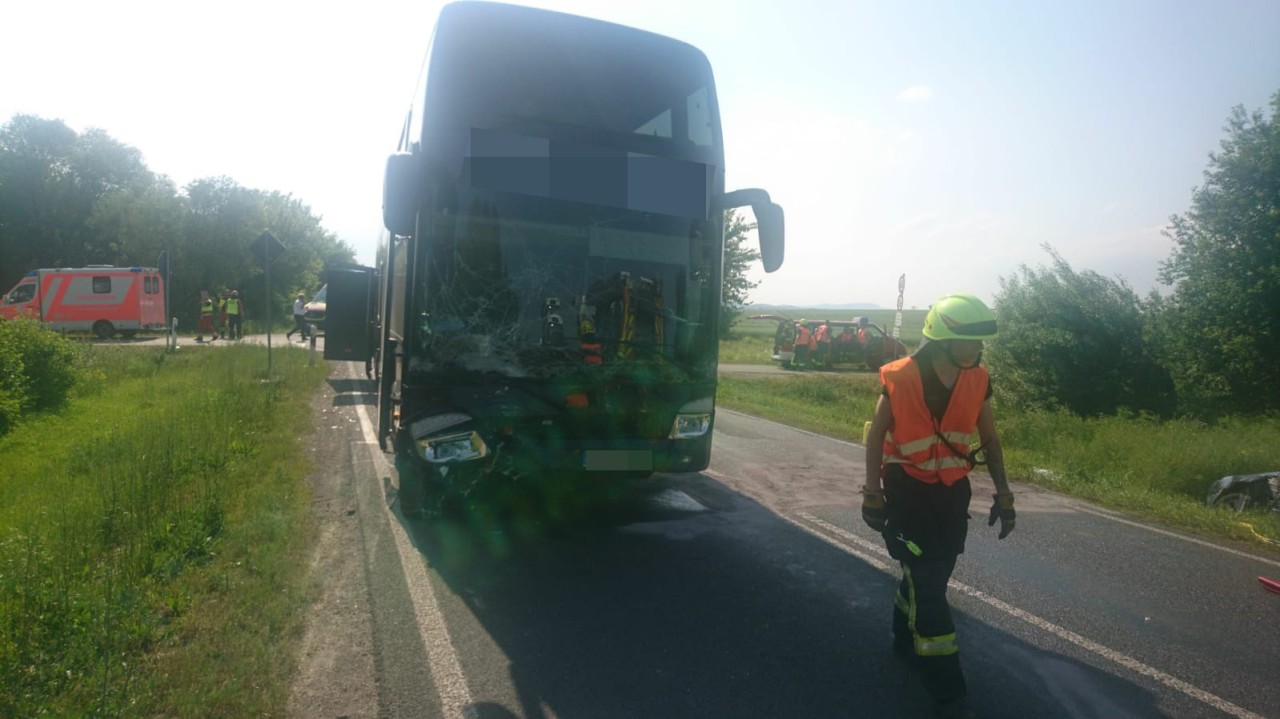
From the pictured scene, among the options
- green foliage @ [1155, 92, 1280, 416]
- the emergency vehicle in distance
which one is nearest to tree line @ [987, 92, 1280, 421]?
green foliage @ [1155, 92, 1280, 416]

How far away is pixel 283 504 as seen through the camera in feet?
23.9

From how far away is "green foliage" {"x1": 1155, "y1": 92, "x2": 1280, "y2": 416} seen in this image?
16.5 meters

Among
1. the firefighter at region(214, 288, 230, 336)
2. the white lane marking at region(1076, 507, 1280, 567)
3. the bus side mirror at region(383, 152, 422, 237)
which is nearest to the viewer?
the bus side mirror at region(383, 152, 422, 237)

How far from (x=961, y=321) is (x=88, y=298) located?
36.2m

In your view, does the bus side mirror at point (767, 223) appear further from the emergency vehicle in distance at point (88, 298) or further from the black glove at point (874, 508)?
the emergency vehicle in distance at point (88, 298)

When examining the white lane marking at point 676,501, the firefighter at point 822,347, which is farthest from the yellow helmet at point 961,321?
the firefighter at point 822,347

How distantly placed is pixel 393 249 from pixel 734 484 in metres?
4.33

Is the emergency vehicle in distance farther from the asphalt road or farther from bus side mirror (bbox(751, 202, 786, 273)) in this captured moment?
bus side mirror (bbox(751, 202, 786, 273))

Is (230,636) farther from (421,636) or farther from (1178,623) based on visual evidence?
(1178,623)

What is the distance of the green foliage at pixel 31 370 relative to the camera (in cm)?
1236

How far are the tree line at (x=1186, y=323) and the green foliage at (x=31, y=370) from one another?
19.3 m

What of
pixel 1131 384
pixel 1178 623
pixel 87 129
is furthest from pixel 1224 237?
pixel 87 129

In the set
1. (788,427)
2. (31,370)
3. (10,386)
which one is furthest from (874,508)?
(31,370)

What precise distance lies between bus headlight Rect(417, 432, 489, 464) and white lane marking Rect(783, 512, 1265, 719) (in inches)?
115
